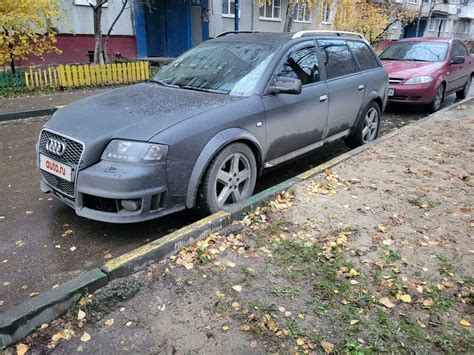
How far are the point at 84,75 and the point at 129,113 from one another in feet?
31.7

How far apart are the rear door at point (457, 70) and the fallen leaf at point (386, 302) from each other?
8.57 meters

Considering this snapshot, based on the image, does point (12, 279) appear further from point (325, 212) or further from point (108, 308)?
point (325, 212)

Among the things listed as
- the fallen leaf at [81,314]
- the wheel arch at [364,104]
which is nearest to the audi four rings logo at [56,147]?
the fallen leaf at [81,314]

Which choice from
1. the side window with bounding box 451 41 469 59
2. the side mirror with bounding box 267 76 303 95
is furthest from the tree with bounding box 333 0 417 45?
the side mirror with bounding box 267 76 303 95

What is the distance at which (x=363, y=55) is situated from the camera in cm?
614

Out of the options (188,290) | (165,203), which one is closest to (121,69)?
(165,203)

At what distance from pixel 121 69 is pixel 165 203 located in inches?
427

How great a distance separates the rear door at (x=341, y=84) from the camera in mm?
5227

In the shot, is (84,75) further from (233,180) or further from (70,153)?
(233,180)

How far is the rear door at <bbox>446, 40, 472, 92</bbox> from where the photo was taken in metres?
9.85

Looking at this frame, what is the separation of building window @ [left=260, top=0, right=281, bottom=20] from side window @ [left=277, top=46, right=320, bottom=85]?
19951mm

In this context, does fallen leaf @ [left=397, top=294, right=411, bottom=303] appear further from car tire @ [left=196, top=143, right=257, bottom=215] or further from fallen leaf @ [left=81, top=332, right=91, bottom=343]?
fallen leaf @ [left=81, top=332, right=91, bottom=343]

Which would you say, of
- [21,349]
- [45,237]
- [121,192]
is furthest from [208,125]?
[21,349]

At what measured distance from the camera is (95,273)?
2.79 metres
